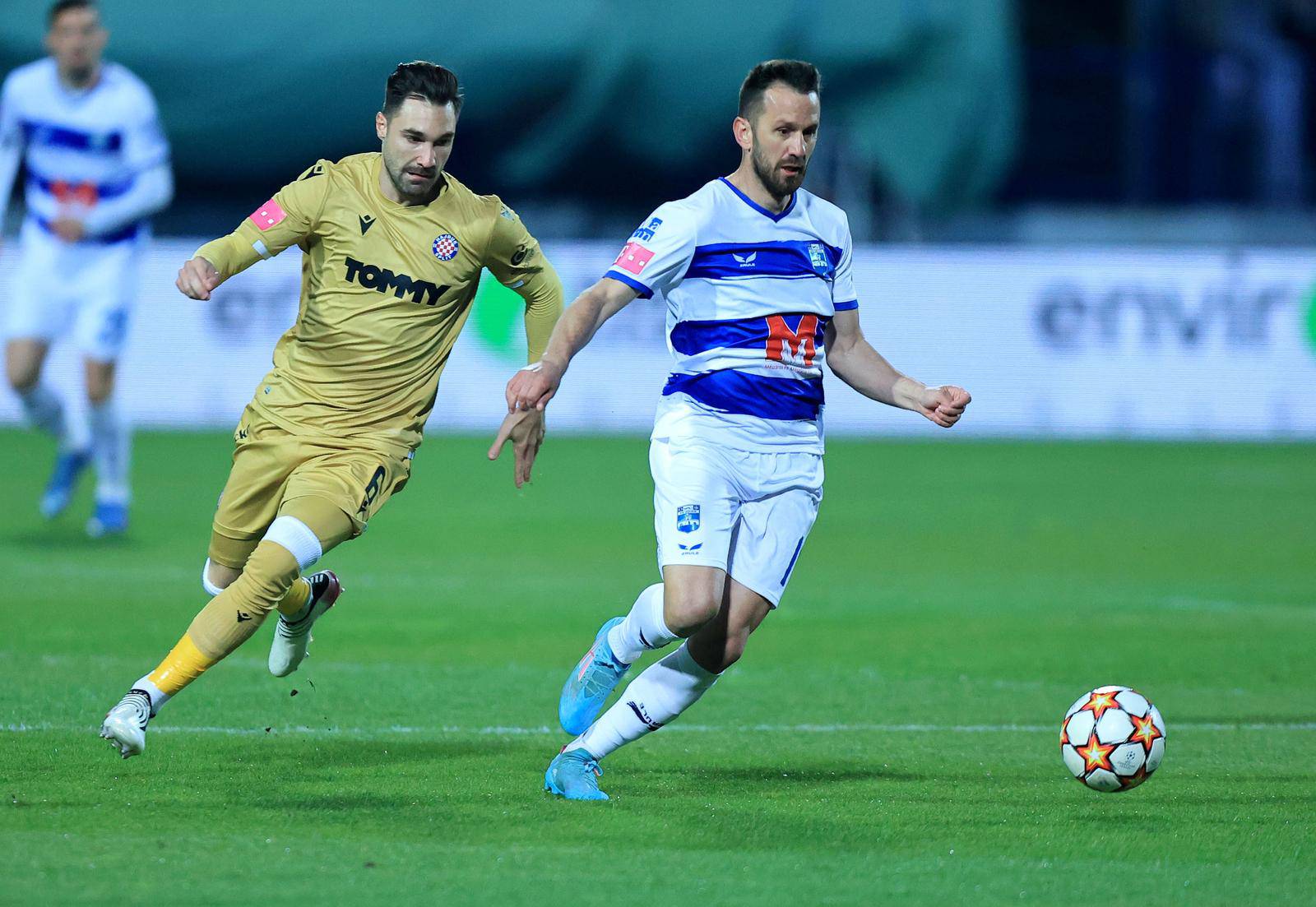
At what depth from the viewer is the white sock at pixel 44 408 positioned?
11211mm

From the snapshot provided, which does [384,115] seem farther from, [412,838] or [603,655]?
[412,838]

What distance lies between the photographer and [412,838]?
196 inches

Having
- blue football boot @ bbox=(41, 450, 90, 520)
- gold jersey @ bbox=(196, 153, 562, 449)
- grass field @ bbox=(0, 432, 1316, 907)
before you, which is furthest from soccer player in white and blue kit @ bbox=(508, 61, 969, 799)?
blue football boot @ bbox=(41, 450, 90, 520)

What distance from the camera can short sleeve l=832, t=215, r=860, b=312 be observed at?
592cm

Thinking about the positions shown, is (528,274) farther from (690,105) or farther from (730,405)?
(690,105)

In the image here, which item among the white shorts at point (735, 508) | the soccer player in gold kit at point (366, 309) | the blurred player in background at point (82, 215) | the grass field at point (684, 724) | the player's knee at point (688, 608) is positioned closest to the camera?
the grass field at point (684, 724)

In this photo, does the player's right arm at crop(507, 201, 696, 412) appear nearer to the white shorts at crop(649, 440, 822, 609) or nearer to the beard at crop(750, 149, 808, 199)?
the beard at crop(750, 149, 808, 199)

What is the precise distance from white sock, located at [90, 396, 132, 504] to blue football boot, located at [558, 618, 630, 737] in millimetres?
6268

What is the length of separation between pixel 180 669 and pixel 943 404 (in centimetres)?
232

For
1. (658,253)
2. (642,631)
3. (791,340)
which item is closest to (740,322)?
(791,340)

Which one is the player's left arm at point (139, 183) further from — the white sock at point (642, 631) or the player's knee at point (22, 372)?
the white sock at point (642, 631)

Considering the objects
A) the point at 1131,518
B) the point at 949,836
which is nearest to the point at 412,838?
the point at 949,836

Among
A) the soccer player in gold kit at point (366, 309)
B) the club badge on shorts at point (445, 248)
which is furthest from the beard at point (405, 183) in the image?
the club badge on shorts at point (445, 248)

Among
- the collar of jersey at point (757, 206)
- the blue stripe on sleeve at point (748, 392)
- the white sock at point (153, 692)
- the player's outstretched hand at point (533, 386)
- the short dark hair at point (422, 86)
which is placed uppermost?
the short dark hair at point (422, 86)
